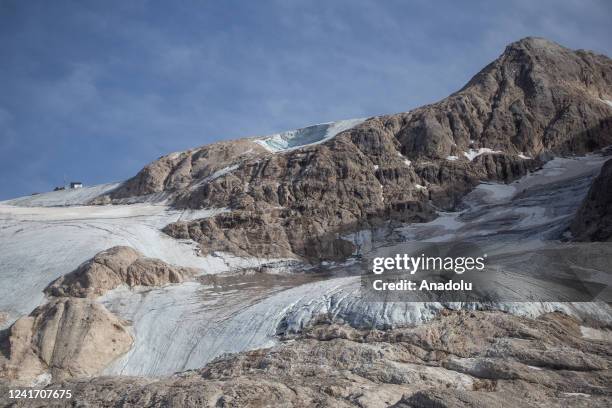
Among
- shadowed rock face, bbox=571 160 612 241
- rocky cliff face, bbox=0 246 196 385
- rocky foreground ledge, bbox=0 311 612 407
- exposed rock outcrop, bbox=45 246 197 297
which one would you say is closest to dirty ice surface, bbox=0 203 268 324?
exposed rock outcrop, bbox=45 246 197 297

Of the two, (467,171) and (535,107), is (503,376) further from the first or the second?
(535,107)

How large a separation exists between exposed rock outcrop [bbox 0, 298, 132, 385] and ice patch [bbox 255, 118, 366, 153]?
41.6 metres

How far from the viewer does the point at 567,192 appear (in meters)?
52.9

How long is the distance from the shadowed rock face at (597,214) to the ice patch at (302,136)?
3443cm

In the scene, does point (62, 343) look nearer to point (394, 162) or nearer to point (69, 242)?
point (69, 242)

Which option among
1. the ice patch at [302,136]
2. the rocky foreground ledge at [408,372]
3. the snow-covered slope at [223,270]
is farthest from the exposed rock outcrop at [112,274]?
the ice patch at [302,136]

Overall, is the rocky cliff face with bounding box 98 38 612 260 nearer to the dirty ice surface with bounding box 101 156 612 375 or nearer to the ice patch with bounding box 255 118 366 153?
the ice patch with bounding box 255 118 366 153

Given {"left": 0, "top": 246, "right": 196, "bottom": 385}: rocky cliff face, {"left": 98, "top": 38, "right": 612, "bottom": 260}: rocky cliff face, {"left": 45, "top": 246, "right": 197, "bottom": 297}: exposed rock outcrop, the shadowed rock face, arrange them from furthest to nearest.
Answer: {"left": 98, "top": 38, "right": 612, "bottom": 260}: rocky cliff face
{"left": 45, "top": 246, "right": 197, "bottom": 297}: exposed rock outcrop
the shadowed rock face
{"left": 0, "top": 246, "right": 196, "bottom": 385}: rocky cliff face

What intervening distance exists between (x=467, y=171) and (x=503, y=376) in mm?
40118

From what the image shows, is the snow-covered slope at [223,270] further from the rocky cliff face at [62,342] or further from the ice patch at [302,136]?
the ice patch at [302,136]

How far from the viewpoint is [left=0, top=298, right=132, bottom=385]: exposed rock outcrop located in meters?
32.2

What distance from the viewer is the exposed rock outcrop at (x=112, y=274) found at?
41.7m

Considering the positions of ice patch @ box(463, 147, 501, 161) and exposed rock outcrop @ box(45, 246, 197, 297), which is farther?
ice patch @ box(463, 147, 501, 161)

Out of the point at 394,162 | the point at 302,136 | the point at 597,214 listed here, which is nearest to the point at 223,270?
the point at 394,162
